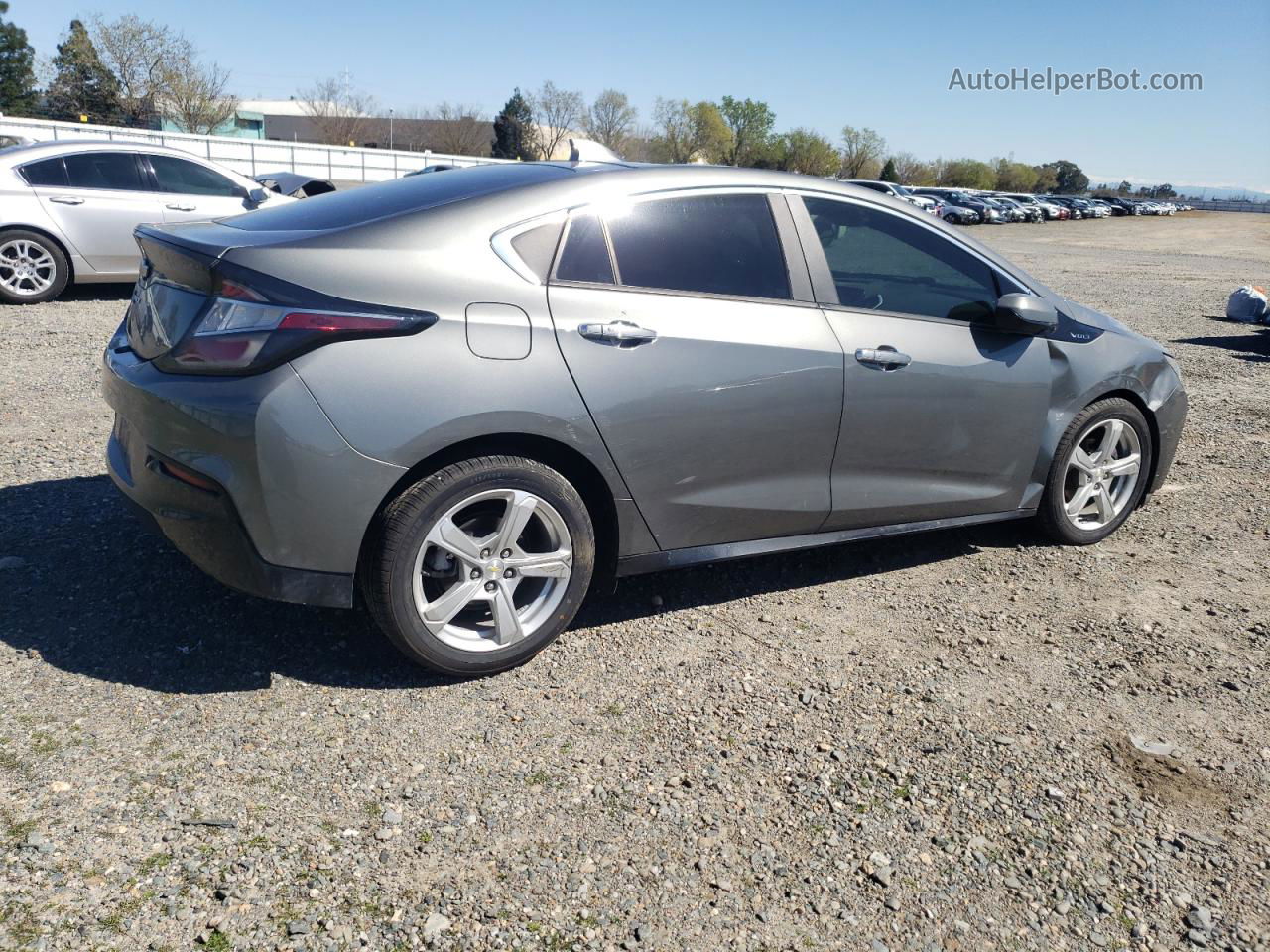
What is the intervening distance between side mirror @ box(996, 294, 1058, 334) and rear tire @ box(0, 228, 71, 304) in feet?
30.1

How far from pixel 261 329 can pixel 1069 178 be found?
165m

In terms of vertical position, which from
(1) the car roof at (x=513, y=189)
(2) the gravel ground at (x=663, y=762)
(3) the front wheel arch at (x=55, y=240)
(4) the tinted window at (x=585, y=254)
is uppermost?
(1) the car roof at (x=513, y=189)

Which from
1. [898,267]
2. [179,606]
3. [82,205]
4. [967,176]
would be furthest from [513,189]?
[967,176]

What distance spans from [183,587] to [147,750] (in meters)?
1.13

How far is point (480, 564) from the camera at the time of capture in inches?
135

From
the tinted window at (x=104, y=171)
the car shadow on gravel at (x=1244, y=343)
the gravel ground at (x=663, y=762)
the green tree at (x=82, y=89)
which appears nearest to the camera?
the gravel ground at (x=663, y=762)

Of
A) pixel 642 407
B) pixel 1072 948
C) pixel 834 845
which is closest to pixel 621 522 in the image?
pixel 642 407

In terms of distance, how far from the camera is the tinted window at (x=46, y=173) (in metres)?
9.88

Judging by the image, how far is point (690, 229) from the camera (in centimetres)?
383

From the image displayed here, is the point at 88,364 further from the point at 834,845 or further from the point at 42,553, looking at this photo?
the point at 834,845

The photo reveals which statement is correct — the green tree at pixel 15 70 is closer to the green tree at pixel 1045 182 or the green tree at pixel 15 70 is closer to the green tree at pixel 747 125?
the green tree at pixel 747 125

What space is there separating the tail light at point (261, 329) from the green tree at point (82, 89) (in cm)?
7696

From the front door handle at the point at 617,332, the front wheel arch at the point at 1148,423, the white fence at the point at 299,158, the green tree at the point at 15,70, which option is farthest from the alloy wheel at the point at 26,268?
the green tree at the point at 15,70

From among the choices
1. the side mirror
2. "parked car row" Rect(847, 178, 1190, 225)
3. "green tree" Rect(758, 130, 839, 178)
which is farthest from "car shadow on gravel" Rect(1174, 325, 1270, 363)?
"green tree" Rect(758, 130, 839, 178)
